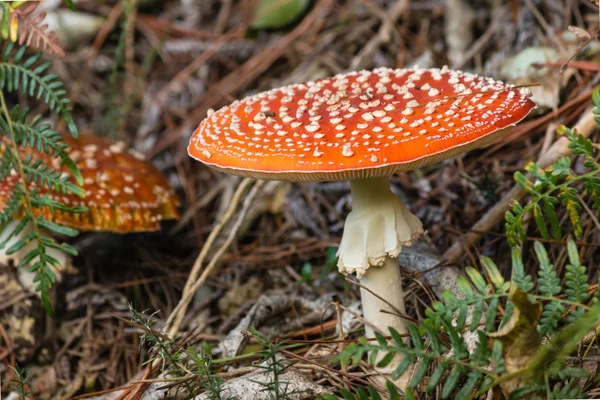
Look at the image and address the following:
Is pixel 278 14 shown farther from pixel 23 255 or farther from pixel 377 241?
pixel 377 241

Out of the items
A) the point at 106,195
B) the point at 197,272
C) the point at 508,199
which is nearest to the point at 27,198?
the point at 106,195

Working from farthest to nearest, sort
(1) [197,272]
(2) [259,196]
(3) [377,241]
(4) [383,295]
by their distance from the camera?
(2) [259,196] → (1) [197,272] → (4) [383,295] → (3) [377,241]

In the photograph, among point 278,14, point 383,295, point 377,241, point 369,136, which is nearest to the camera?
point 369,136

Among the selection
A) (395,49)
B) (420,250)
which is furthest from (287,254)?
(395,49)

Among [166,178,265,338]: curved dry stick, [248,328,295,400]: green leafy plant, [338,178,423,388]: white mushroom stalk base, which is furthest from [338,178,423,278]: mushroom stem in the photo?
[166,178,265,338]: curved dry stick

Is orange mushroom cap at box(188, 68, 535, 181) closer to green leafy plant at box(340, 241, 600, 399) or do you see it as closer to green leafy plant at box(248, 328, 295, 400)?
green leafy plant at box(340, 241, 600, 399)

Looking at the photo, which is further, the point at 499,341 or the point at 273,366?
the point at 273,366
